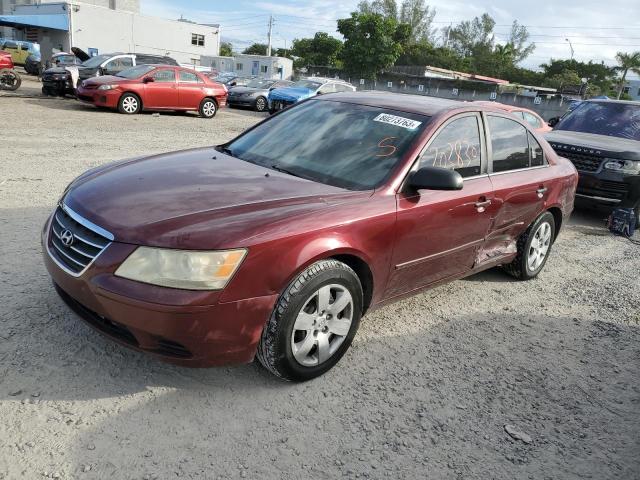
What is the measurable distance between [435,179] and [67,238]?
2.16m

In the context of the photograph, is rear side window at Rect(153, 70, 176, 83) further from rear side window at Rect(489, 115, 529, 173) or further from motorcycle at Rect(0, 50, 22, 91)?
rear side window at Rect(489, 115, 529, 173)

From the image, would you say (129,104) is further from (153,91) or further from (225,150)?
(225,150)

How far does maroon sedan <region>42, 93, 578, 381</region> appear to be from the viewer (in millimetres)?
2545

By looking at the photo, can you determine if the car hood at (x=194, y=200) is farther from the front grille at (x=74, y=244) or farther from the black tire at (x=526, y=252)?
the black tire at (x=526, y=252)

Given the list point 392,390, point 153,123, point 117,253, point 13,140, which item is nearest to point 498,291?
point 392,390

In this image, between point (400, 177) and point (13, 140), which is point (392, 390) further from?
point (13, 140)

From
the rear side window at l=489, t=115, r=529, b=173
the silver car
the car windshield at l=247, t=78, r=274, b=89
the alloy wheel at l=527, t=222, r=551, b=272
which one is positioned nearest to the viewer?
the rear side window at l=489, t=115, r=529, b=173

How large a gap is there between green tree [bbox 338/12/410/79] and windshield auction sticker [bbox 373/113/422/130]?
54.7 m

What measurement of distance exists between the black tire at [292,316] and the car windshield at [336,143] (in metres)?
0.63

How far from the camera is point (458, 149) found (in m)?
3.84

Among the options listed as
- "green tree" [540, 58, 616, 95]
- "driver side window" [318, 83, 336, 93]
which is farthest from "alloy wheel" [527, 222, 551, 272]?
"green tree" [540, 58, 616, 95]

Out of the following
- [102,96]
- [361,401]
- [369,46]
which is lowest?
[361,401]

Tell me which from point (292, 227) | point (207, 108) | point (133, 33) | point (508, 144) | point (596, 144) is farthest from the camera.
Answer: point (133, 33)

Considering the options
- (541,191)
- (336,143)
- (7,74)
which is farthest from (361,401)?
(7,74)
